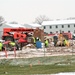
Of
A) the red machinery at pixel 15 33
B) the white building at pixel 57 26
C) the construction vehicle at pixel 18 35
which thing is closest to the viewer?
the construction vehicle at pixel 18 35

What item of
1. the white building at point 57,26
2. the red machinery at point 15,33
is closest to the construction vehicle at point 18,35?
the red machinery at point 15,33

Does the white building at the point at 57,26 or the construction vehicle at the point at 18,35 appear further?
the white building at the point at 57,26

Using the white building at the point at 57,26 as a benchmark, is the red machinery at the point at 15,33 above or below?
below

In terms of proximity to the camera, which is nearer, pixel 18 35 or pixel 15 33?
pixel 18 35

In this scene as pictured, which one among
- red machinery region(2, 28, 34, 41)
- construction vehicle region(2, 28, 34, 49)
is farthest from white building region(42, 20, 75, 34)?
red machinery region(2, 28, 34, 41)

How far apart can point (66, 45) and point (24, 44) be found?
6686mm

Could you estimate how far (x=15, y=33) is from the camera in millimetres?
50125

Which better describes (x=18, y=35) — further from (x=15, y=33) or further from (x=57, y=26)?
(x=57, y=26)

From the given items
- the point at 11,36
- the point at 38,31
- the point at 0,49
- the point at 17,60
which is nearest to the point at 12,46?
the point at 0,49

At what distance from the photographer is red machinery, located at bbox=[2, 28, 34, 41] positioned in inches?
1955

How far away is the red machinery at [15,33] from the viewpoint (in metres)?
49.7

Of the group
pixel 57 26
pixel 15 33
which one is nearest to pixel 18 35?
pixel 15 33

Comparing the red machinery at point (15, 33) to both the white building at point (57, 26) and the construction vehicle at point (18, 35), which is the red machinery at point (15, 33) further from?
the white building at point (57, 26)

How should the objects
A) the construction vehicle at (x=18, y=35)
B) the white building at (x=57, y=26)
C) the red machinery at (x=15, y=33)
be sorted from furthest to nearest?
the white building at (x=57, y=26) → the red machinery at (x=15, y=33) → the construction vehicle at (x=18, y=35)
